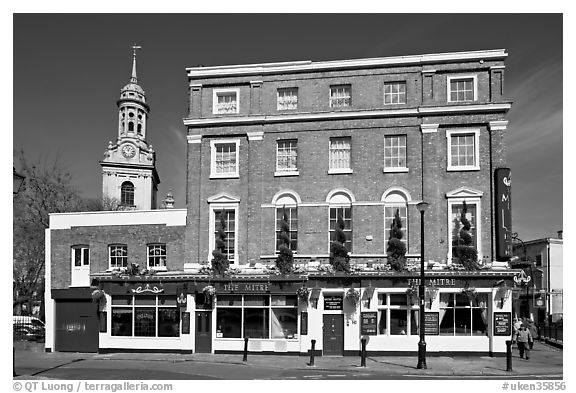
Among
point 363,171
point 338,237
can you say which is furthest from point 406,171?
point 338,237

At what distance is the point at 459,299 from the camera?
26391 mm

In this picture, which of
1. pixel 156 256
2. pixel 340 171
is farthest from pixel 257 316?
pixel 340 171

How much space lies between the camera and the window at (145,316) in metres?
28.0

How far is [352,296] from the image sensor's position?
26094 millimetres

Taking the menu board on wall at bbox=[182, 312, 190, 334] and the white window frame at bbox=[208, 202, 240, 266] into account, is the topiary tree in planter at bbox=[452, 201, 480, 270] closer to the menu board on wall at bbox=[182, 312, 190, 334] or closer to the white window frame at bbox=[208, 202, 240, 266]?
the white window frame at bbox=[208, 202, 240, 266]

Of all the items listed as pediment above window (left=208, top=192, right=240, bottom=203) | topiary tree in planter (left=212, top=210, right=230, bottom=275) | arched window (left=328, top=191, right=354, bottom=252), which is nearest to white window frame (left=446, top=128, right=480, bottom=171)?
arched window (left=328, top=191, right=354, bottom=252)

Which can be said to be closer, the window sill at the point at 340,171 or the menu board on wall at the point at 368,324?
the menu board on wall at the point at 368,324

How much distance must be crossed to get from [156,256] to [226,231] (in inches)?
146

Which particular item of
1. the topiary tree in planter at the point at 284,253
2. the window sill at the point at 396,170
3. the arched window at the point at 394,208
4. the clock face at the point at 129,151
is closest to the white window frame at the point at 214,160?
the topiary tree in planter at the point at 284,253

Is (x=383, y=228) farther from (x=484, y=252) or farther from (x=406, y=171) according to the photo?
(x=484, y=252)

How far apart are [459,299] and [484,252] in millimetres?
2341

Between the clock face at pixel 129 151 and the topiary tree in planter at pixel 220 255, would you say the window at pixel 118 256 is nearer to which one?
the topiary tree in planter at pixel 220 255

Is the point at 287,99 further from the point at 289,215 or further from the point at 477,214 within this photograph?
the point at 477,214

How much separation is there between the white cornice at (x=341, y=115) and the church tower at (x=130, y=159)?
51818mm
